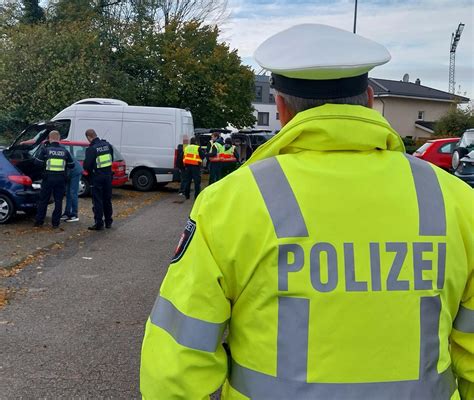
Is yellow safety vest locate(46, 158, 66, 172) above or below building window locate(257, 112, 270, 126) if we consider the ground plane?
below

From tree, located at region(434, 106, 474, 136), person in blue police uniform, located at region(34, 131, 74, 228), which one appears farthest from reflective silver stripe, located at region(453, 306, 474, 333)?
tree, located at region(434, 106, 474, 136)

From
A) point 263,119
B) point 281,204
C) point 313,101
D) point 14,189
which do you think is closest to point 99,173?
point 14,189

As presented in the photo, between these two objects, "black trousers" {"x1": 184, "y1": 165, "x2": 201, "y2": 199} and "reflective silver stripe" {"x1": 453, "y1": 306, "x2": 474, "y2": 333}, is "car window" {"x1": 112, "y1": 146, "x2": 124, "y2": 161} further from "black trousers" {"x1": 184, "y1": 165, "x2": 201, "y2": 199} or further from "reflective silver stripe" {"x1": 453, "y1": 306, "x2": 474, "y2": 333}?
"reflective silver stripe" {"x1": 453, "y1": 306, "x2": 474, "y2": 333}

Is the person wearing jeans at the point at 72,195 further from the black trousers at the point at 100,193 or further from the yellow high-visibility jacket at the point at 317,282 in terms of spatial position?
the yellow high-visibility jacket at the point at 317,282

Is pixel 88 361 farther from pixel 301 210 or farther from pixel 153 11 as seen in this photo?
pixel 153 11

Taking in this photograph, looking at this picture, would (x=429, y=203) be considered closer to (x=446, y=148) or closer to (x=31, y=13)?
(x=446, y=148)

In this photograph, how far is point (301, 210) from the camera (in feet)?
4.50

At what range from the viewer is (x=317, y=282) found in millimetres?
1354

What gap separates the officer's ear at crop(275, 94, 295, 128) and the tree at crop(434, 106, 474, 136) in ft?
115

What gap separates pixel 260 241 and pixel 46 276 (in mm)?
6337

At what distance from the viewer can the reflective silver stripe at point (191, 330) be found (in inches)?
53.5

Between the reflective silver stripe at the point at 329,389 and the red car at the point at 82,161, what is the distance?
13493 mm

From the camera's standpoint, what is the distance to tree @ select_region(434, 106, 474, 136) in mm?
33919

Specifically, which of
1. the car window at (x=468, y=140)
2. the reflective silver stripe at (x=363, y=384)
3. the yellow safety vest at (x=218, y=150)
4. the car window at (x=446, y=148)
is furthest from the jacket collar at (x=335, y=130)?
the car window at (x=446, y=148)
